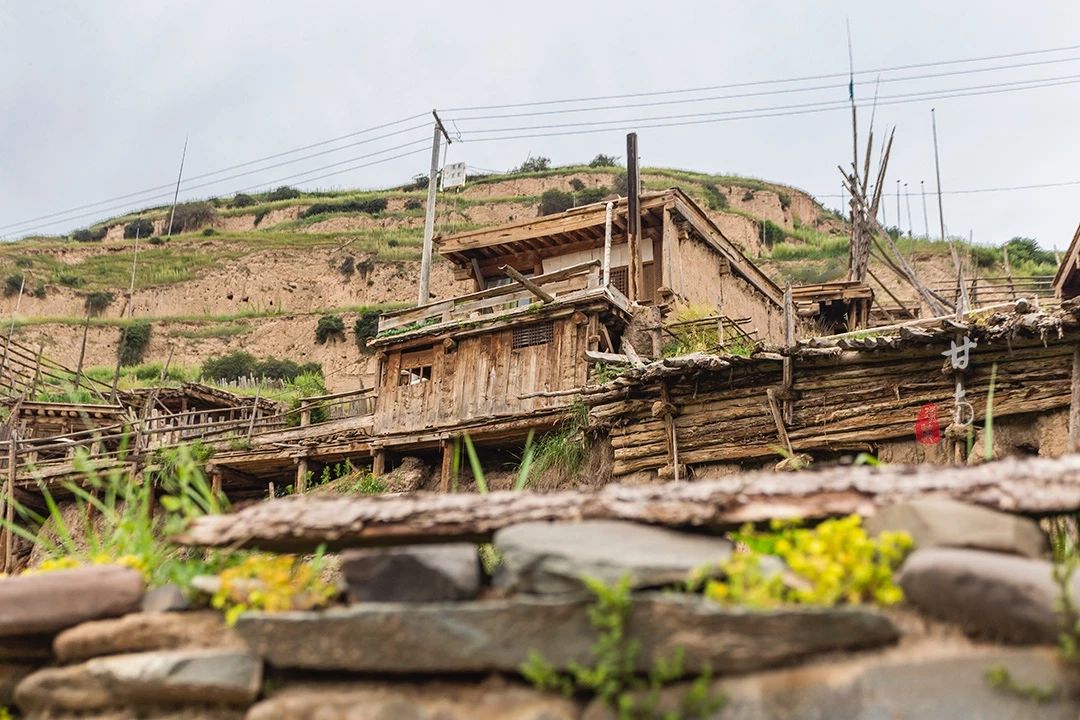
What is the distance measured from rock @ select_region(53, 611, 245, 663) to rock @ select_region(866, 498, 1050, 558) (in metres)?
2.04

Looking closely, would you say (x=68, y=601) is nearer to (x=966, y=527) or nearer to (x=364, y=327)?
(x=966, y=527)

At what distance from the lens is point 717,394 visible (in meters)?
11.6

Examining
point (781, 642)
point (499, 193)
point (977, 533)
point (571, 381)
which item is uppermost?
point (499, 193)

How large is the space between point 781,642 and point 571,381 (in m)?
14.1

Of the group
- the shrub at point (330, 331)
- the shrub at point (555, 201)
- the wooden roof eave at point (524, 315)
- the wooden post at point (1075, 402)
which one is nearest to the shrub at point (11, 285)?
the shrub at point (330, 331)

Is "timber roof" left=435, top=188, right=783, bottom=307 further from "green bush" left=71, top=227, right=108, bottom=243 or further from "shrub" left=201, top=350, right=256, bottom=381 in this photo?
"green bush" left=71, top=227, right=108, bottom=243

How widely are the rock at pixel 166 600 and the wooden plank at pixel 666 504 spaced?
0.19 metres

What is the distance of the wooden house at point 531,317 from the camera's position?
1684 cm

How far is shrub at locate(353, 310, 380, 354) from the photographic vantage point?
47281mm

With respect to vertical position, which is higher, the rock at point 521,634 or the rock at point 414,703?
the rock at point 521,634

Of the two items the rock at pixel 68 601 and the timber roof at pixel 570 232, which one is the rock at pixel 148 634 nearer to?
the rock at pixel 68 601

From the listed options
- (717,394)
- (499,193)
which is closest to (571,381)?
(717,394)

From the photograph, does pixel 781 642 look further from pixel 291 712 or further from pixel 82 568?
pixel 82 568

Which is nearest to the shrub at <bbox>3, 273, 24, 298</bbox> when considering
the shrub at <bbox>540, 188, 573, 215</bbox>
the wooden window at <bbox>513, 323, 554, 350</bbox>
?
the shrub at <bbox>540, 188, 573, 215</bbox>
